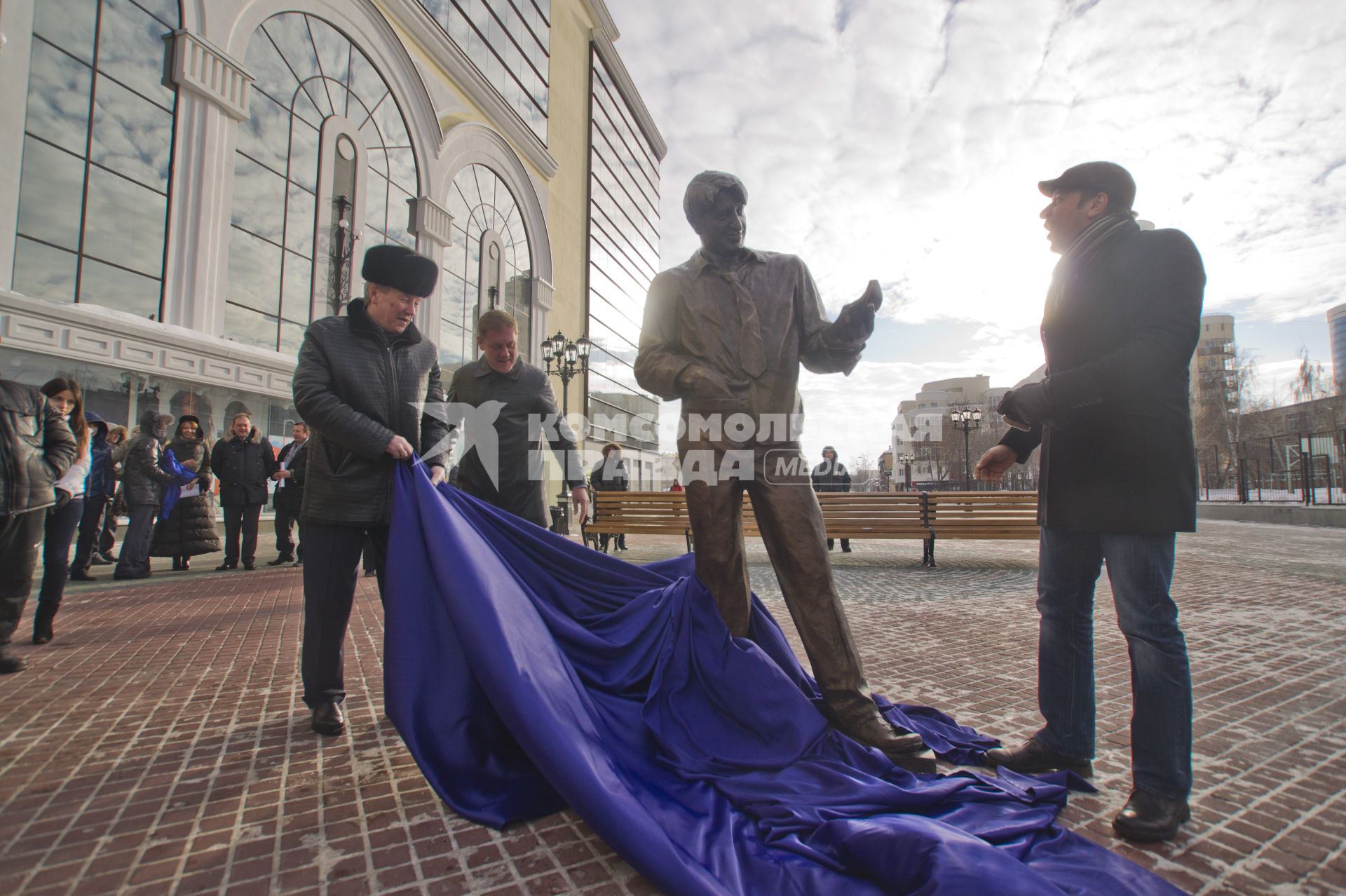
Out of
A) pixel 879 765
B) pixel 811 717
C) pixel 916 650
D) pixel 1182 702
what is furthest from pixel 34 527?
pixel 1182 702

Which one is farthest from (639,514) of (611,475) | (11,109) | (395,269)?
(11,109)

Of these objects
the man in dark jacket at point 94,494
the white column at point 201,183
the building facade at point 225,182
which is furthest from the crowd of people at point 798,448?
the white column at point 201,183

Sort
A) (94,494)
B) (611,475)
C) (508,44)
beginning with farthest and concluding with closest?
(508,44) → (611,475) → (94,494)

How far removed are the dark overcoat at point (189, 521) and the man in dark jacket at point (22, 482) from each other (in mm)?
4214

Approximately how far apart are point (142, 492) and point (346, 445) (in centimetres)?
632

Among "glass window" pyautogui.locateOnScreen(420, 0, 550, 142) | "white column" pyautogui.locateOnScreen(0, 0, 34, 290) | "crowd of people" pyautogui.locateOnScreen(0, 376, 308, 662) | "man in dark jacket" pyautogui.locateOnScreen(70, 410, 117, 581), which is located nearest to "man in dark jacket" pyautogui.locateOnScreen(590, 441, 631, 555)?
"crowd of people" pyautogui.locateOnScreen(0, 376, 308, 662)

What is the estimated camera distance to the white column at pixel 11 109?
372 inches

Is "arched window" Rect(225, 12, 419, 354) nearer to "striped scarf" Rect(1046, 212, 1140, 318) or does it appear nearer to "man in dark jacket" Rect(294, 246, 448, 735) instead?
"man in dark jacket" Rect(294, 246, 448, 735)

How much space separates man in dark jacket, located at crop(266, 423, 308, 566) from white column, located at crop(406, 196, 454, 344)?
9.47 meters

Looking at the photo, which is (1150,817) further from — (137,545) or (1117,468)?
(137,545)

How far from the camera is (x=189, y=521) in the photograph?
7.80 meters

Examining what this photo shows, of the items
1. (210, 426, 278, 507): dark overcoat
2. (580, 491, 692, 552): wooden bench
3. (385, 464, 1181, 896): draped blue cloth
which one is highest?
(210, 426, 278, 507): dark overcoat

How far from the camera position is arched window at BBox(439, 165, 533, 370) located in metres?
20.5

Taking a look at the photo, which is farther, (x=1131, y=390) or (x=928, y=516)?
(x=928, y=516)
